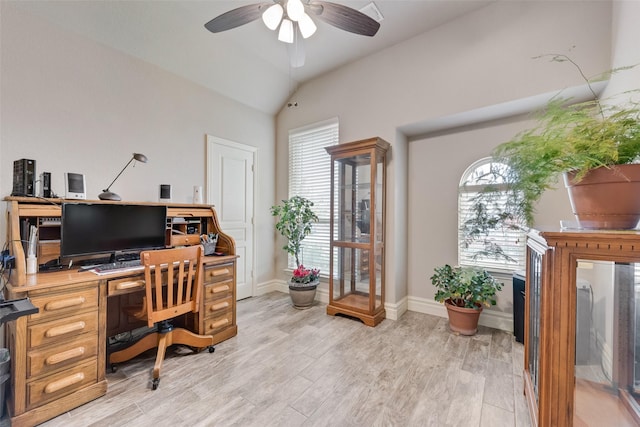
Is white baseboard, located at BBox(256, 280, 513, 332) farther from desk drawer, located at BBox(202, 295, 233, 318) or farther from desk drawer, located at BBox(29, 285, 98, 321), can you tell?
desk drawer, located at BBox(29, 285, 98, 321)

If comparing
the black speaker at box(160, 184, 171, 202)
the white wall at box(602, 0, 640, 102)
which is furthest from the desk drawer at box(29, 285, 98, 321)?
A: the white wall at box(602, 0, 640, 102)

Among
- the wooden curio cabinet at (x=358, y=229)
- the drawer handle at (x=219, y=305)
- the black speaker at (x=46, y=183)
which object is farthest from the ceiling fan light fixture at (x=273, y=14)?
the drawer handle at (x=219, y=305)

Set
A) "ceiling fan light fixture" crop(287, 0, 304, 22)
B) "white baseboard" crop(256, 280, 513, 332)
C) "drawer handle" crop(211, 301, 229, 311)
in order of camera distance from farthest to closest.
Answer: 1. "white baseboard" crop(256, 280, 513, 332)
2. "drawer handle" crop(211, 301, 229, 311)
3. "ceiling fan light fixture" crop(287, 0, 304, 22)

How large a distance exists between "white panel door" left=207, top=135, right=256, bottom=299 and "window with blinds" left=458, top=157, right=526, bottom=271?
293 cm

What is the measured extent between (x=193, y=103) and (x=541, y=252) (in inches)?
146

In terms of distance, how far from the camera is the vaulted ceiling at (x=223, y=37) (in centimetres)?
238

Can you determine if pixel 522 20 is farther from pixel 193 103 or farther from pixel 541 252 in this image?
pixel 193 103

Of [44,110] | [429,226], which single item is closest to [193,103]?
[44,110]

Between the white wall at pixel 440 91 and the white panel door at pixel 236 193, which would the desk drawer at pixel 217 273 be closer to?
the white panel door at pixel 236 193

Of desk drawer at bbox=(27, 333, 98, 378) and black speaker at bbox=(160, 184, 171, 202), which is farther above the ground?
black speaker at bbox=(160, 184, 171, 202)

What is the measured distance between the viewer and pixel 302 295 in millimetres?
3508

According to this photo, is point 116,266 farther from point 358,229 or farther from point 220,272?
point 358,229

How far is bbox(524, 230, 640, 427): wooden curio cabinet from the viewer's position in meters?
1.01

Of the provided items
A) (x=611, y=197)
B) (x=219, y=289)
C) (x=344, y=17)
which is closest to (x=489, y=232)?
(x=611, y=197)
